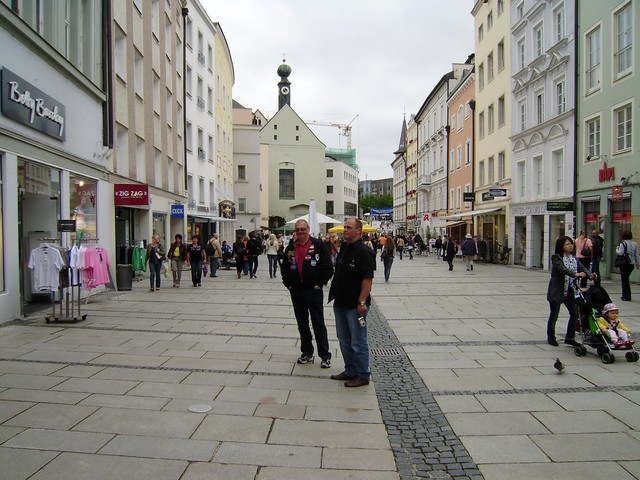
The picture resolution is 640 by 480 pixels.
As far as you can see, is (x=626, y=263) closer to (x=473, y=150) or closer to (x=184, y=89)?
(x=184, y=89)

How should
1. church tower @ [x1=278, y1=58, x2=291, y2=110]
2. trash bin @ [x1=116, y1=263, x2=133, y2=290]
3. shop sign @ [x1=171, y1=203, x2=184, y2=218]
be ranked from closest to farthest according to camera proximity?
trash bin @ [x1=116, y1=263, x2=133, y2=290] < shop sign @ [x1=171, y1=203, x2=184, y2=218] < church tower @ [x1=278, y1=58, x2=291, y2=110]

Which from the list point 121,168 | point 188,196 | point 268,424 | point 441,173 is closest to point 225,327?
point 268,424

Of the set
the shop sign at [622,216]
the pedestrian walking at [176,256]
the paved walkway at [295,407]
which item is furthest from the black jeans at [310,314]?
the shop sign at [622,216]

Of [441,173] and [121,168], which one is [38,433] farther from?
[441,173]

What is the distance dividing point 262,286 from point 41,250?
880 cm

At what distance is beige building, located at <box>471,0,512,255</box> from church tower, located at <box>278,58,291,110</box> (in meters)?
55.0

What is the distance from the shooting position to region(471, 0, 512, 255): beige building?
29.5 meters

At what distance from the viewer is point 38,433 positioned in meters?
4.25

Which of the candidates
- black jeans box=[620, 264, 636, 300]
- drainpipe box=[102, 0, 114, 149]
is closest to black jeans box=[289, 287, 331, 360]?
black jeans box=[620, 264, 636, 300]

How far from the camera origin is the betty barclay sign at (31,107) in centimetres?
919

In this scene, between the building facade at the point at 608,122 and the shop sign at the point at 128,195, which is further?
the building facade at the point at 608,122

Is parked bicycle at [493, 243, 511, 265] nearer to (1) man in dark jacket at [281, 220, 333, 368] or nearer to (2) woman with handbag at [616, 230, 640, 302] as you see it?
(2) woman with handbag at [616, 230, 640, 302]

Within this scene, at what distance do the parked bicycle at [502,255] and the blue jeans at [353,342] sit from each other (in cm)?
2452

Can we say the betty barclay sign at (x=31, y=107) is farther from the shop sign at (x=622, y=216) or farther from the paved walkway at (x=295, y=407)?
the shop sign at (x=622, y=216)
